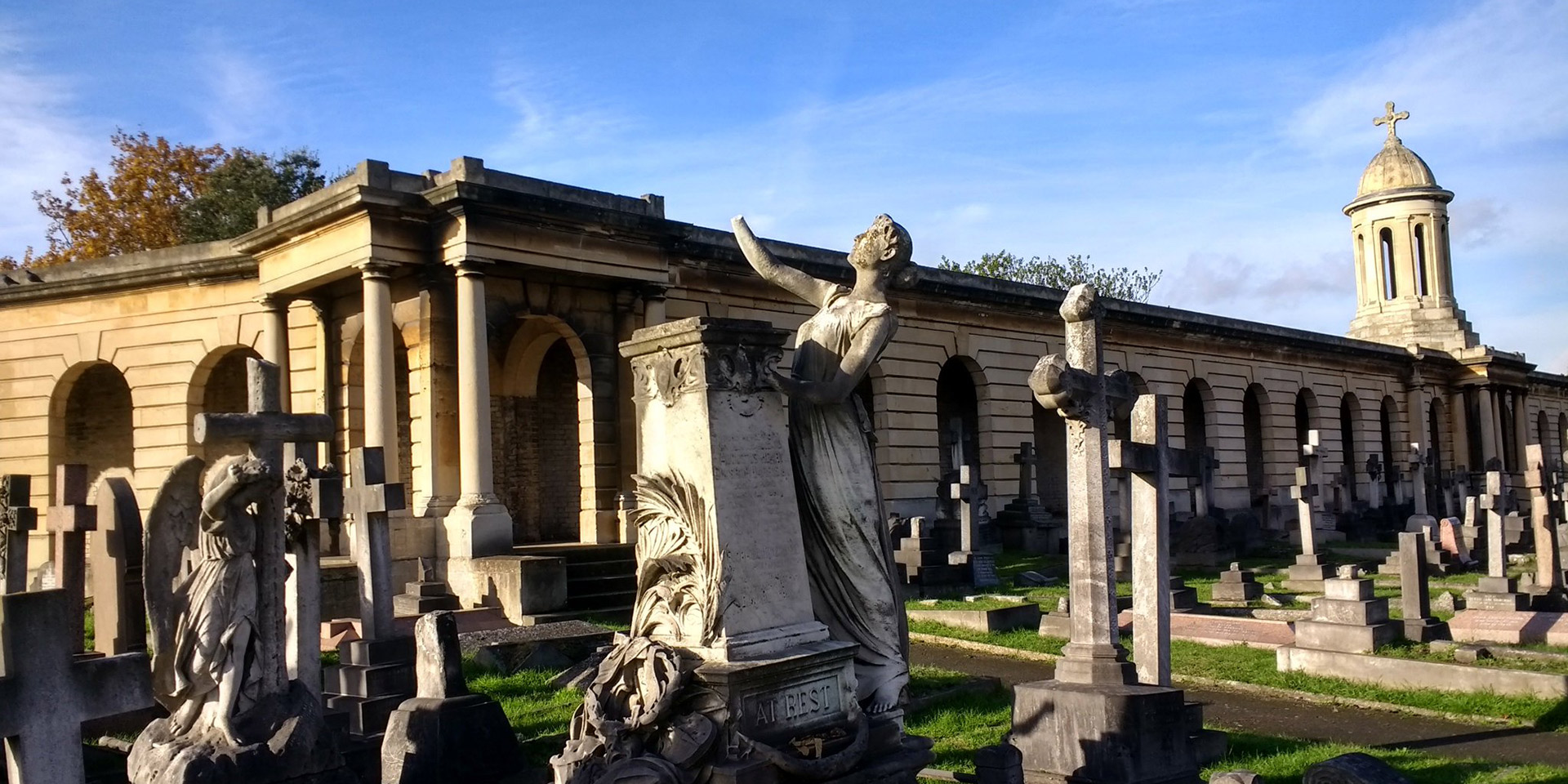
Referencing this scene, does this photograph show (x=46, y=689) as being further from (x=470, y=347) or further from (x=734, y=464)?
(x=470, y=347)

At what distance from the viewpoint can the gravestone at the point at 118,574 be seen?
8.46 metres

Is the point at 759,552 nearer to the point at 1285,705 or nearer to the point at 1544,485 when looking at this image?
the point at 1285,705

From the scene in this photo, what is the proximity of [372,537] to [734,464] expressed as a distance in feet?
17.4

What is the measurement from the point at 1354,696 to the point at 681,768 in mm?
6666

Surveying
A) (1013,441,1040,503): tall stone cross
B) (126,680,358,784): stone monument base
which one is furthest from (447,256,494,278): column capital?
(1013,441,1040,503): tall stone cross

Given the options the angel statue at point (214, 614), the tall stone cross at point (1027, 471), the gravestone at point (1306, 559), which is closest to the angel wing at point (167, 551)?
the angel statue at point (214, 614)

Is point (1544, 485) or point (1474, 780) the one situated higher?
point (1544, 485)

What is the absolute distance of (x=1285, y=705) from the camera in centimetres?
895

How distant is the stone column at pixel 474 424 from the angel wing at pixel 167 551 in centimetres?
857

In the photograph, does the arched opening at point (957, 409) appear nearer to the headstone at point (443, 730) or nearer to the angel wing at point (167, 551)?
the headstone at point (443, 730)

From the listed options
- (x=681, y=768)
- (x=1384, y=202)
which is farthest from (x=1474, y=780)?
(x=1384, y=202)

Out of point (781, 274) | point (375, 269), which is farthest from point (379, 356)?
point (781, 274)

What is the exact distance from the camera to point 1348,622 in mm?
10734

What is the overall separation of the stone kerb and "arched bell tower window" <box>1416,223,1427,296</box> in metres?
45.0
